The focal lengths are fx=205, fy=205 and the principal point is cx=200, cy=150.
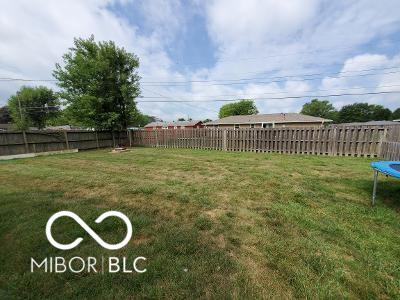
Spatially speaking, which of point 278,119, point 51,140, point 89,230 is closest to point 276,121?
point 278,119

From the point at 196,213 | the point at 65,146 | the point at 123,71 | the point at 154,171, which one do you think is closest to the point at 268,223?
the point at 196,213

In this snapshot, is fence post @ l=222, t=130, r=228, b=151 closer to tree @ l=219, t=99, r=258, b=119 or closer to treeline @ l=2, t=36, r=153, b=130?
treeline @ l=2, t=36, r=153, b=130

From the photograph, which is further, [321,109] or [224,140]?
[321,109]

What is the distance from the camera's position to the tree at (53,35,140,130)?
15.0 meters

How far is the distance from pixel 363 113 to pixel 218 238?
289 feet

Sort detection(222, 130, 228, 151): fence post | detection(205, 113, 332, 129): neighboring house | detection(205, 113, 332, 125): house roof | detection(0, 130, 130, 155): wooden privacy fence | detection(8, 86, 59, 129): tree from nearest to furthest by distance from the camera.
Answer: detection(0, 130, 130, 155): wooden privacy fence < detection(222, 130, 228, 151): fence post < detection(205, 113, 332, 129): neighboring house < detection(205, 113, 332, 125): house roof < detection(8, 86, 59, 129): tree

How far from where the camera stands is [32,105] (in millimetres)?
47938

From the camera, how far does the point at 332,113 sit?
76.1 meters

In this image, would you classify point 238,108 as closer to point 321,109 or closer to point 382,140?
point 321,109

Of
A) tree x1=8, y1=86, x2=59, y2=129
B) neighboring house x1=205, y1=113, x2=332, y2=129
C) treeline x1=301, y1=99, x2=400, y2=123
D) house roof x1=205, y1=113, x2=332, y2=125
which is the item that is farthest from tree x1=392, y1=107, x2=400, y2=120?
tree x1=8, y1=86, x2=59, y2=129

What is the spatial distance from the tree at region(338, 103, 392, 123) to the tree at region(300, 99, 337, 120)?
3509 millimetres

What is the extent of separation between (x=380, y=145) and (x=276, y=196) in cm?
812

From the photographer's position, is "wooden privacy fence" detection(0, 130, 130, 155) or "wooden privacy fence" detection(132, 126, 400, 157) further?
"wooden privacy fence" detection(0, 130, 130, 155)

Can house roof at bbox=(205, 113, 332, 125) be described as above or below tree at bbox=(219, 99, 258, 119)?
below
